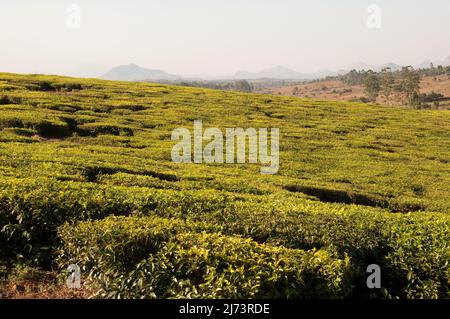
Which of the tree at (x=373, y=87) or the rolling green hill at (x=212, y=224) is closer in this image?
the rolling green hill at (x=212, y=224)

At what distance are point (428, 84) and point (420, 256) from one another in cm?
19240

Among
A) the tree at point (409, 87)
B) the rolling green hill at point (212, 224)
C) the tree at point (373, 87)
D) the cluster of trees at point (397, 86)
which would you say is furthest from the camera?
the tree at point (373, 87)

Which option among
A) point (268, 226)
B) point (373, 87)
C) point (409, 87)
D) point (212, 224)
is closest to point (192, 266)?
point (212, 224)

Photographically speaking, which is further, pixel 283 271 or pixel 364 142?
pixel 364 142

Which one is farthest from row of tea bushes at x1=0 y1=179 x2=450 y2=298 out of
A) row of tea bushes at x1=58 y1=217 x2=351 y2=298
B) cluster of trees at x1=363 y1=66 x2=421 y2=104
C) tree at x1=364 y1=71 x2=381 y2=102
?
tree at x1=364 y1=71 x2=381 y2=102

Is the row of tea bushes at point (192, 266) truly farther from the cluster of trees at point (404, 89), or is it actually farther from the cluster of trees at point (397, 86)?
the cluster of trees at point (397, 86)

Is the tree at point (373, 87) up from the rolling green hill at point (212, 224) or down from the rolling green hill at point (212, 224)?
up

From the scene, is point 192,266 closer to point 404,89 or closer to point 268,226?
point 268,226

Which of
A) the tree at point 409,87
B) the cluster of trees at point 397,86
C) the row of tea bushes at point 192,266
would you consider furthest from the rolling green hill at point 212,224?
the cluster of trees at point 397,86

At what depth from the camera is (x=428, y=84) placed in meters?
182

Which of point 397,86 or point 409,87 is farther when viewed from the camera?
point 397,86
